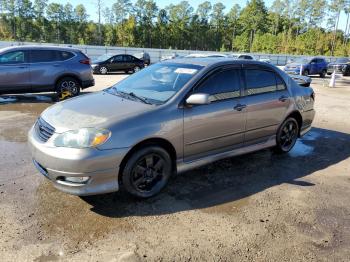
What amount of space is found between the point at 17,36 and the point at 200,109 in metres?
89.5

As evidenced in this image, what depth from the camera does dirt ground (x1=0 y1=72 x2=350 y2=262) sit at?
11.3 ft

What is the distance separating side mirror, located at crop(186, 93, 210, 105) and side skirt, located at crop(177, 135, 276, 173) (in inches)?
29.9

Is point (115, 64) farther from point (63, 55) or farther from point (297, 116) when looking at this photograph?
point (297, 116)

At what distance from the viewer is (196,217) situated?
4.09 m

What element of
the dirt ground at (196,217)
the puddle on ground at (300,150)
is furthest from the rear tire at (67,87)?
the puddle on ground at (300,150)

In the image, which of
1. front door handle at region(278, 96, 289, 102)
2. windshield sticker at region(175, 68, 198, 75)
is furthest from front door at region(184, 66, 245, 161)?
front door handle at region(278, 96, 289, 102)

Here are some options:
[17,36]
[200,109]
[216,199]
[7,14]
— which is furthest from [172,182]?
[7,14]

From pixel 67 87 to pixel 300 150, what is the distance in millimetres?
7481

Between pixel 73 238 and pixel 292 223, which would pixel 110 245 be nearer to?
pixel 73 238

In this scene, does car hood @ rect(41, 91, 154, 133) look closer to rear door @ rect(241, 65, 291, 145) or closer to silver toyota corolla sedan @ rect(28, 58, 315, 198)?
silver toyota corolla sedan @ rect(28, 58, 315, 198)

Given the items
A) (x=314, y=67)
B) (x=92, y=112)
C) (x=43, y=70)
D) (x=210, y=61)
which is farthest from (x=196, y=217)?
(x=314, y=67)

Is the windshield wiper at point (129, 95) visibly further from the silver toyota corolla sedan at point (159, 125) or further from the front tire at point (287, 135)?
the front tire at point (287, 135)

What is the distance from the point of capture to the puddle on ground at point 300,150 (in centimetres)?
657

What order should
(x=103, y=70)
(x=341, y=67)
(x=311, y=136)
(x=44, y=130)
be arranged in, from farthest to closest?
(x=341, y=67), (x=103, y=70), (x=311, y=136), (x=44, y=130)
